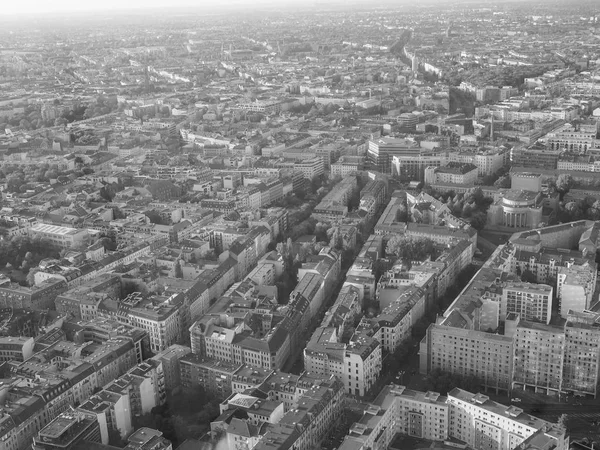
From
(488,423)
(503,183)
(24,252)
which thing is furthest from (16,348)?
(503,183)

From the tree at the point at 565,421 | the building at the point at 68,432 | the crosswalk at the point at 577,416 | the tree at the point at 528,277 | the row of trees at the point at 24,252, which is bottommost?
the crosswalk at the point at 577,416

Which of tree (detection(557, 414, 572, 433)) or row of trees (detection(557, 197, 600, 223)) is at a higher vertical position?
row of trees (detection(557, 197, 600, 223))

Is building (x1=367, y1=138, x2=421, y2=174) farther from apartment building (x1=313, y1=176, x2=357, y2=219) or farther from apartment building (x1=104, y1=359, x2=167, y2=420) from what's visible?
apartment building (x1=104, y1=359, x2=167, y2=420)

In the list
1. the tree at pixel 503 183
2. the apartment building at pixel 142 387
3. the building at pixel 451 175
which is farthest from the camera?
the building at pixel 451 175

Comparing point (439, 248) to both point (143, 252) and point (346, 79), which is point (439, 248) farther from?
point (346, 79)

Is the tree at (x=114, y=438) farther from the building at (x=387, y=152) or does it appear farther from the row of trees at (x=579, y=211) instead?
the building at (x=387, y=152)

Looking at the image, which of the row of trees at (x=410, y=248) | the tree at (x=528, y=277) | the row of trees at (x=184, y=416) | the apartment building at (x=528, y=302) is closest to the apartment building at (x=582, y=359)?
the apartment building at (x=528, y=302)

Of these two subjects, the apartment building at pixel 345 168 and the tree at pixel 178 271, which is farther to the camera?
the apartment building at pixel 345 168

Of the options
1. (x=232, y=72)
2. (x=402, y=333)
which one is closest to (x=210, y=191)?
(x=402, y=333)

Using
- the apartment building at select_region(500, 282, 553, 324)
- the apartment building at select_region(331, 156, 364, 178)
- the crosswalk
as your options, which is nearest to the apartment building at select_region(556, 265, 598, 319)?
the apartment building at select_region(500, 282, 553, 324)
